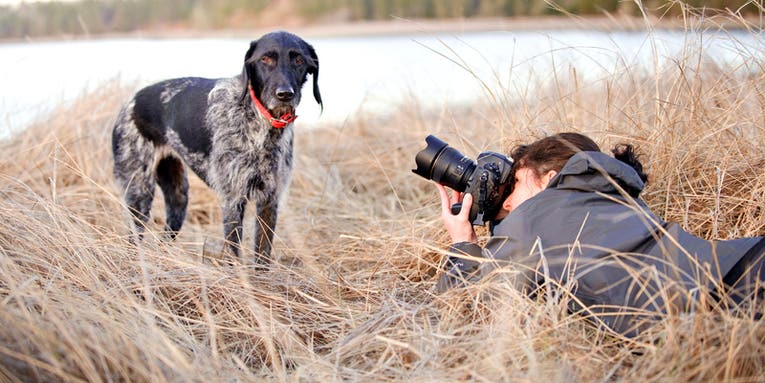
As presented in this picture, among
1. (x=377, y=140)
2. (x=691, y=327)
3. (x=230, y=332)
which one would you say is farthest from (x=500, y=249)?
(x=377, y=140)

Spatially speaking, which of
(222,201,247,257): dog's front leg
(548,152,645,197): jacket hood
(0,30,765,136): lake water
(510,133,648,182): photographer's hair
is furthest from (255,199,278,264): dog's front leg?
(548,152,645,197): jacket hood

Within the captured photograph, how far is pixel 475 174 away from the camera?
→ 2924mm

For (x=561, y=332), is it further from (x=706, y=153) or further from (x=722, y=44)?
(x=722, y=44)

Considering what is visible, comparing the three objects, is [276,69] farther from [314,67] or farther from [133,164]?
[133,164]

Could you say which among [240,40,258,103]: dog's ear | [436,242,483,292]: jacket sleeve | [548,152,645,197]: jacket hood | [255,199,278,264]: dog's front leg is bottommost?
[255,199,278,264]: dog's front leg

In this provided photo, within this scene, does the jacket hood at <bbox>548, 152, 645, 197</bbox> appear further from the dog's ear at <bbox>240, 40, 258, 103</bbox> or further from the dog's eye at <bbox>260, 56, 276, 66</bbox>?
the dog's ear at <bbox>240, 40, 258, 103</bbox>

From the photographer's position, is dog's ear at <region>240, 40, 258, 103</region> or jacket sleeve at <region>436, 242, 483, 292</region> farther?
dog's ear at <region>240, 40, 258, 103</region>

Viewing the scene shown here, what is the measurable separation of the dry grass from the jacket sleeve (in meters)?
0.09

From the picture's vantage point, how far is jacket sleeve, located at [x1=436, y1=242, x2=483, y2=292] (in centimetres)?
294

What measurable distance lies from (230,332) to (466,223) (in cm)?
115

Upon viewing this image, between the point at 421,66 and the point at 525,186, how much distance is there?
5.34 m

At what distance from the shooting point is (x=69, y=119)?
6250mm

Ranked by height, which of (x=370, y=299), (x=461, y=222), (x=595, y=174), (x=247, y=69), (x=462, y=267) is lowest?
(x=370, y=299)

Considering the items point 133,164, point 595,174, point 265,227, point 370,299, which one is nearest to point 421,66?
point 133,164
